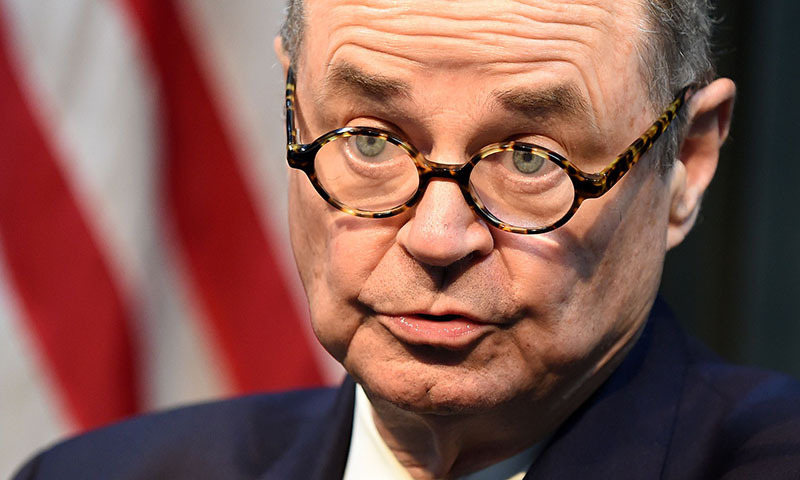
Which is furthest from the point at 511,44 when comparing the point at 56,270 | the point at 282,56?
the point at 56,270

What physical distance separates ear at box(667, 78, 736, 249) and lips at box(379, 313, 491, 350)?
29 cm

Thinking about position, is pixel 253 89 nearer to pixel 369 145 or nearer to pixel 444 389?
pixel 369 145

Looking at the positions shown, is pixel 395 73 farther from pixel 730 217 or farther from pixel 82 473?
pixel 730 217

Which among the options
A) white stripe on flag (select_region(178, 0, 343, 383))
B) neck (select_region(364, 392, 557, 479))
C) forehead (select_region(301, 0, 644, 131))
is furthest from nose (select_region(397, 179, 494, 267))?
white stripe on flag (select_region(178, 0, 343, 383))

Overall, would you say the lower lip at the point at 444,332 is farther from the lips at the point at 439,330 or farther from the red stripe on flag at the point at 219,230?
the red stripe on flag at the point at 219,230

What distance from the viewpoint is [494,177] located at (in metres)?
1.09

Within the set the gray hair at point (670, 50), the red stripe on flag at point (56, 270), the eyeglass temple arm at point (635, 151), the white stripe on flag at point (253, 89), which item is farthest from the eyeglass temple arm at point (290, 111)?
the red stripe on flag at point (56, 270)

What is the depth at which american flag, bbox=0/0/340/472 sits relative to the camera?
8.06 ft

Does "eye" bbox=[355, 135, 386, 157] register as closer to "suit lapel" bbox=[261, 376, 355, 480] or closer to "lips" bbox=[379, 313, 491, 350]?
"lips" bbox=[379, 313, 491, 350]

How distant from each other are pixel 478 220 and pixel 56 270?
1.65m

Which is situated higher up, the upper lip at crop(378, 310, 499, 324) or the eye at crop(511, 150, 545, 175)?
the eye at crop(511, 150, 545, 175)

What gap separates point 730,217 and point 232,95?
4.33ft

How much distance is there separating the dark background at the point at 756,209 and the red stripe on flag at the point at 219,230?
1.12m

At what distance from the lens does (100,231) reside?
8.20ft
